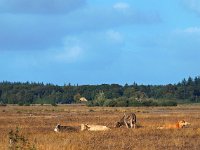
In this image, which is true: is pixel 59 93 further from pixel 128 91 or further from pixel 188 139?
pixel 188 139

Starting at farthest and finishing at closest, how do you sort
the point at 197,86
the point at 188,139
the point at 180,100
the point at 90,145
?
the point at 197,86
the point at 180,100
the point at 188,139
the point at 90,145

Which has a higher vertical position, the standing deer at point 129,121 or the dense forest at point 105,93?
the dense forest at point 105,93

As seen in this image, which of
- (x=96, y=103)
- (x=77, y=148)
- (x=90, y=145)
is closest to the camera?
(x=77, y=148)

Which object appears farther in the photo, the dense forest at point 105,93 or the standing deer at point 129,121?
the dense forest at point 105,93

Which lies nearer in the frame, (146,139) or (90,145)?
(90,145)

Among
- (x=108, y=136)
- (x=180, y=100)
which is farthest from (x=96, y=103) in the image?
(x=108, y=136)

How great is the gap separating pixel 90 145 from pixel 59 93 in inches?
6605

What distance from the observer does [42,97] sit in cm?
18812

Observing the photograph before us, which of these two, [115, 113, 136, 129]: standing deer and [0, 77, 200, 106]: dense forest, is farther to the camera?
[0, 77, 200, 106]: dense forest

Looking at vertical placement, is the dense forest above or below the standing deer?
above

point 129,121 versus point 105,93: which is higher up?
point 105,93

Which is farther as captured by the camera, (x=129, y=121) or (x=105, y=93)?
(x=105, y=93)

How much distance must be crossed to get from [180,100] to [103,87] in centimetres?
4300

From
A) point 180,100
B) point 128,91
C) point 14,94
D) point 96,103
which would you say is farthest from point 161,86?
point 96,103
